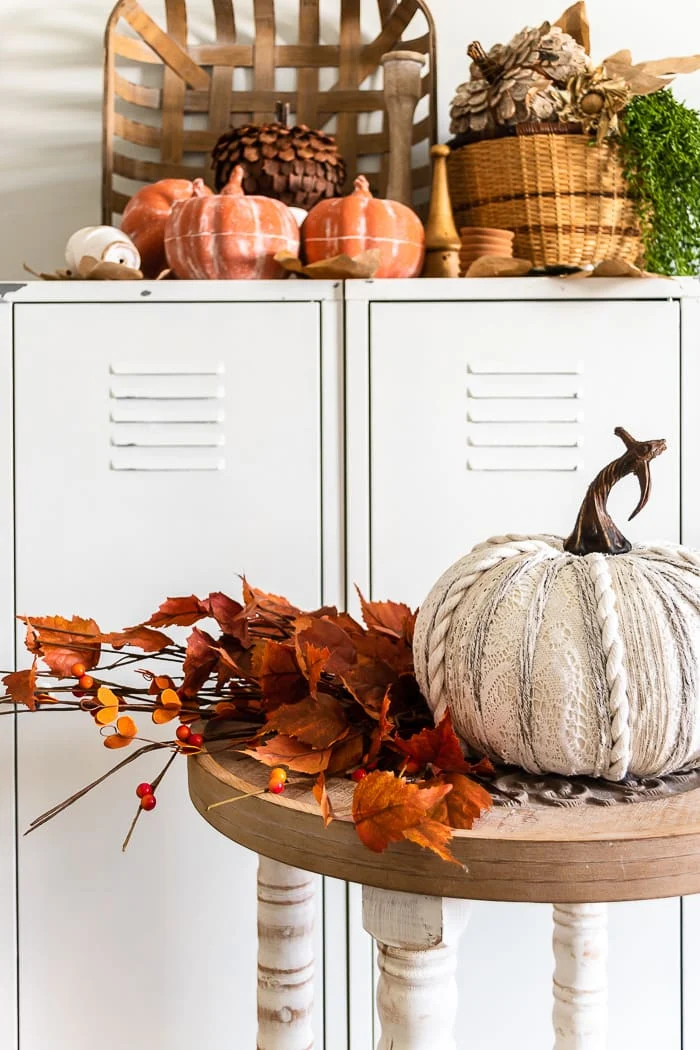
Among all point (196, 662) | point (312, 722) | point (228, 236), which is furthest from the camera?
point (228, 236)

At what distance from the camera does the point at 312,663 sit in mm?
667

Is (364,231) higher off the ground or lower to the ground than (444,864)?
higher

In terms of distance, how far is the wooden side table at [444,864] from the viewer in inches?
21.6

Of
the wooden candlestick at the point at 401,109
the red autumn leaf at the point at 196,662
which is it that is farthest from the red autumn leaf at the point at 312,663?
the wooden candlestick at the point at 401,109

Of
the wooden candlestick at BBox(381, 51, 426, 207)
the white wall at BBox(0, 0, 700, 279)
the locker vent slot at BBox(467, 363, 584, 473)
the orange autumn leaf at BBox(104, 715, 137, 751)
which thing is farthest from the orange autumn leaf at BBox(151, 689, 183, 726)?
the white wall at BBox(0, 0, 700, 279)

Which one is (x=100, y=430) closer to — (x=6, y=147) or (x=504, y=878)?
(x=6, y=147)

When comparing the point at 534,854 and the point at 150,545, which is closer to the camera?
the point at 534,854

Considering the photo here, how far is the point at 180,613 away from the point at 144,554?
39 centimetres

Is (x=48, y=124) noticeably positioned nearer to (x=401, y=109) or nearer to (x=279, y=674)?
(x=401, y=109)

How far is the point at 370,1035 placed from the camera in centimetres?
115

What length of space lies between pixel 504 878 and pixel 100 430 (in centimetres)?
79

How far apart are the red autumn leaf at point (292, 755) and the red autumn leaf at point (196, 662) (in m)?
0.14

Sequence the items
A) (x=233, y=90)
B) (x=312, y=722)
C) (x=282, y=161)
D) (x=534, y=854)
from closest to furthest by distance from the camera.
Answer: (x=534, y=854) < (x=312, y=722) < (x=282, y=161) < (x=233, y=90)

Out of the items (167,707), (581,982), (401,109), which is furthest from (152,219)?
(581,982)
